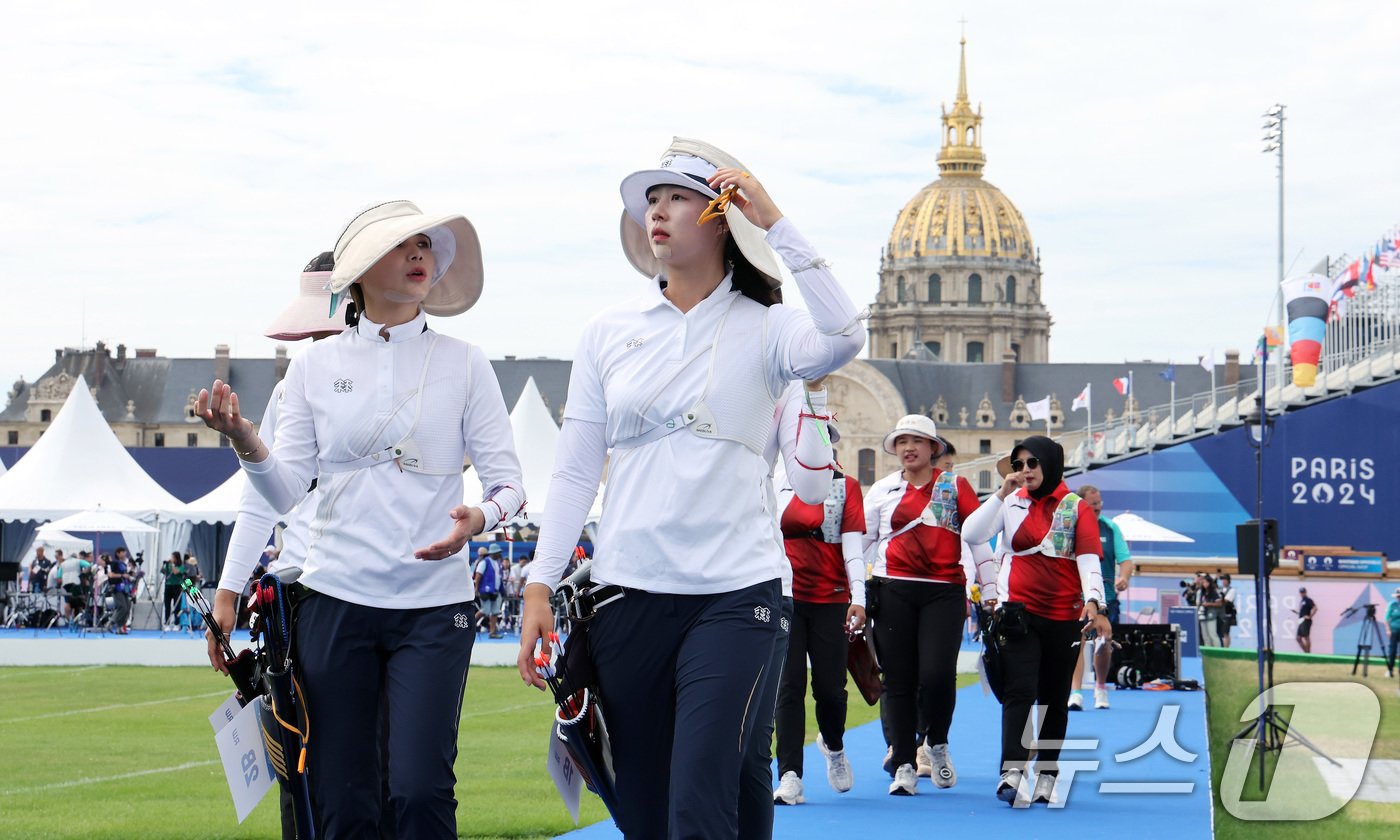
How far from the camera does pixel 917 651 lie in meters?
9.59

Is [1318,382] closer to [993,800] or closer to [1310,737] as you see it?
[1310,737]

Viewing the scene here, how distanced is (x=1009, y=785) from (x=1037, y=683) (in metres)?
0.52

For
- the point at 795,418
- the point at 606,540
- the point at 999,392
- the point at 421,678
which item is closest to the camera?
the point at 606,540

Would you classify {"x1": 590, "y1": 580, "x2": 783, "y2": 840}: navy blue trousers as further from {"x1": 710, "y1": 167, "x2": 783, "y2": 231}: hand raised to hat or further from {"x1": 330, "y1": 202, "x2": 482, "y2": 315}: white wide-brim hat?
{"x1": 330, "y1": 202, "x2": 482, "y2": 315}: white wide-brim hat

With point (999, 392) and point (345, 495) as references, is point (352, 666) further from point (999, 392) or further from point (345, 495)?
point (999, 392)

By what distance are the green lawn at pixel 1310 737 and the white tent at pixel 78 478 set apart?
19.4m

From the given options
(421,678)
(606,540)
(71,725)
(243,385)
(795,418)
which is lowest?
(71,725)

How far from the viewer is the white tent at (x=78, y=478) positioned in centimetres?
3353

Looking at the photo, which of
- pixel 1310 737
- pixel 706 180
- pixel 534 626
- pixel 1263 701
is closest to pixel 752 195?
pixel 706 180

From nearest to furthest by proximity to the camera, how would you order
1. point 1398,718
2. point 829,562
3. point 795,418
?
point 795,418, point 829,562, point 1398,718

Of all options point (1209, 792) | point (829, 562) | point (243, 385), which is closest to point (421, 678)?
point (829, 562)

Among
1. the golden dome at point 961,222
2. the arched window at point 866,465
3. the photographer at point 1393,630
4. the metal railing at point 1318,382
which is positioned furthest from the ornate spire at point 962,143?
the photographer at point 1393,630

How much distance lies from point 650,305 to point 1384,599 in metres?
27.8

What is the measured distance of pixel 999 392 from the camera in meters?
138
